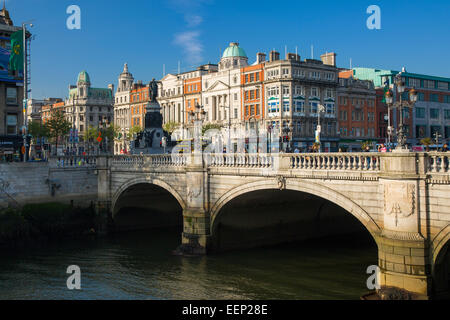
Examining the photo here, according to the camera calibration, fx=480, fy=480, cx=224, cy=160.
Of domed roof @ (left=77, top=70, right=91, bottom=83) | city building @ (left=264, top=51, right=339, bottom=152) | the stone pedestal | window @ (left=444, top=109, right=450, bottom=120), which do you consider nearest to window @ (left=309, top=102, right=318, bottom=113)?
city building @ (left=264, top=51, right=339, bottom=152)

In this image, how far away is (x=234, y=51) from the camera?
273ft

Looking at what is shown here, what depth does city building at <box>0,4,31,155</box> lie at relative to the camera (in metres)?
48.7

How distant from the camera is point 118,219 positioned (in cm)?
4144

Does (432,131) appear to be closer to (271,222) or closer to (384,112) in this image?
(384,112)

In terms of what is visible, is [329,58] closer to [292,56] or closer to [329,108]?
[292,56]

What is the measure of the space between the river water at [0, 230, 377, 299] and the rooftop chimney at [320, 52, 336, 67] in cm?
4792

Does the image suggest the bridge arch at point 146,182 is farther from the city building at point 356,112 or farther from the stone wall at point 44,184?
the city building at point 356,112

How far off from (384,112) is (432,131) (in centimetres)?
1003

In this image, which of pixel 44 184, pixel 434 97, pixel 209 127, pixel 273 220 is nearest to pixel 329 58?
pixel 434 97

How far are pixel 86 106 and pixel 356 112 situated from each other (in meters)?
72.5

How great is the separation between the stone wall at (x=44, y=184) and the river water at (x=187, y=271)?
539cm

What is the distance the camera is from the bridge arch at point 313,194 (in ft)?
70.6

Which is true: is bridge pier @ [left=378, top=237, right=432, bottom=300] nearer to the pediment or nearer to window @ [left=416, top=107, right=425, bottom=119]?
the pediment

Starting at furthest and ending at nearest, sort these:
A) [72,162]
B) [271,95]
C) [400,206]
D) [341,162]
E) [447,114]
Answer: [447,114] → [271,95] → [72,162] → [341,162] → [400,206]
